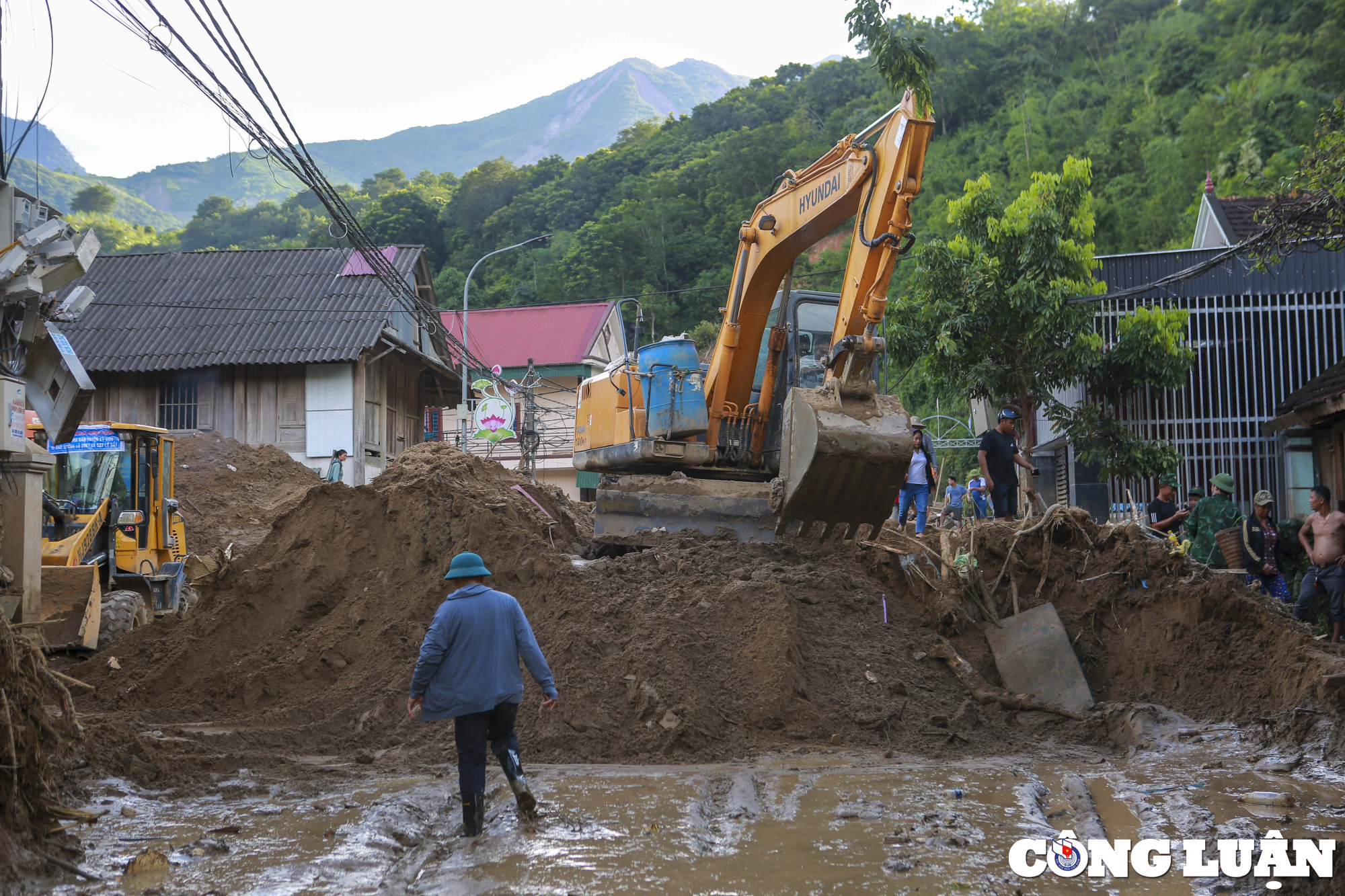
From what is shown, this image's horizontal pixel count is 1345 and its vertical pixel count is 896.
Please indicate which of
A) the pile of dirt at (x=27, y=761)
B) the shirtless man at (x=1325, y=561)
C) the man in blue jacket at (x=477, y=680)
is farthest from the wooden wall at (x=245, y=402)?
the shirtless man at (x=1325, y=561)

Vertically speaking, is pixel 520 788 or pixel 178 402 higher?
pixel 178 402

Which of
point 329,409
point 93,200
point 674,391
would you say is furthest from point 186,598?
point 93,200

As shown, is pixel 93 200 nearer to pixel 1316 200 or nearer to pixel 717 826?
pixel 1316 200

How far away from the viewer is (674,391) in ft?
34.8

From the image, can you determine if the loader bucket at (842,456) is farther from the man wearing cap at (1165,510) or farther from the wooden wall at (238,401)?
the wooden wall at (238,401)

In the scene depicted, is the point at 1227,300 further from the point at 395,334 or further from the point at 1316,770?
the point at 395,334

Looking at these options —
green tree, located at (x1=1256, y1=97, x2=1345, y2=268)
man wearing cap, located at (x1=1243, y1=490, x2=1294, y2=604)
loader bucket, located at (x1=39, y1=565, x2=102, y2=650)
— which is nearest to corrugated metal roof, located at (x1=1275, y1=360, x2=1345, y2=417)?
green tree, located at (x1=1256, y1=97, x2=1345, y2=268)

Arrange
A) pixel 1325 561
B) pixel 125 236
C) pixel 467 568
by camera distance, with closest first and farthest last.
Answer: pixel 467 568 < pixel 1325 561 < pixel 125 236

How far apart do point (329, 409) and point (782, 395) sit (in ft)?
54.1

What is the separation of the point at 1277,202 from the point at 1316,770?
6947 mm

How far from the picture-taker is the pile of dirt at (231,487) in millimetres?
20281

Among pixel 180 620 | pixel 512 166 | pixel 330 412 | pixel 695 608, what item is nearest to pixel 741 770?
pixel 695 608

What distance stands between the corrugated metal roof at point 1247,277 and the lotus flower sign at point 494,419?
11.9 m

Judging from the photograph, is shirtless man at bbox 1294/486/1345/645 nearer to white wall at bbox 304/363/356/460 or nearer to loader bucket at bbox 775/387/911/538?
loader bucket at bbox 775/387/911/538
